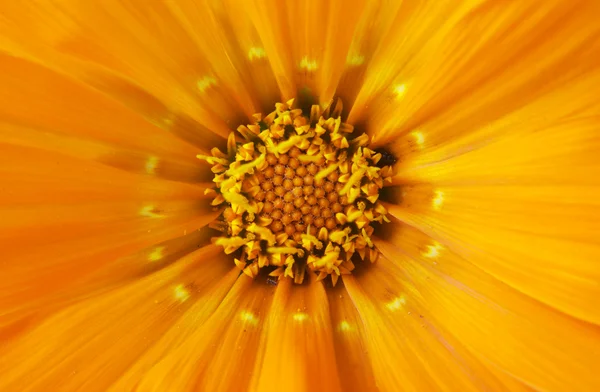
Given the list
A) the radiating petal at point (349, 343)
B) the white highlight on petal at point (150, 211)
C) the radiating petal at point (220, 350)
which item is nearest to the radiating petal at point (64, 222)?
the white highlight on petal at point (150, 211)

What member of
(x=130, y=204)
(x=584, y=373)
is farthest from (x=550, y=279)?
(x=130, y=204)

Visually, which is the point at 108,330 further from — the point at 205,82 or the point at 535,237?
the point at 535,237

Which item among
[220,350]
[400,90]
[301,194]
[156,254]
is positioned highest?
[400,90]

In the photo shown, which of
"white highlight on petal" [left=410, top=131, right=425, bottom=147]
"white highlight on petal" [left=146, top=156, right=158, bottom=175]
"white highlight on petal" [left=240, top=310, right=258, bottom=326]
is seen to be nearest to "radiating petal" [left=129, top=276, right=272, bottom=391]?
"white highlight on petal" [left=240, top=310, right=258, bottom=326]

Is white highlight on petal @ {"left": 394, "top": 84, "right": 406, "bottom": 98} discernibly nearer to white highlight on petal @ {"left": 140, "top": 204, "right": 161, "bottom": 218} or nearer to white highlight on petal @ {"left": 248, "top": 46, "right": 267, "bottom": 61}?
white highlight on petal @ {"left": 248, "top": 46, "right": 267, "bottom": 61}

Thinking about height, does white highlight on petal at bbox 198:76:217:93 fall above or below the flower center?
above

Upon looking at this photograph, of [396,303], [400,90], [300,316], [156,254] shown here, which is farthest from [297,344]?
[400,90]
